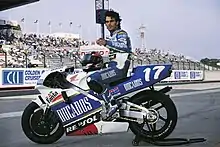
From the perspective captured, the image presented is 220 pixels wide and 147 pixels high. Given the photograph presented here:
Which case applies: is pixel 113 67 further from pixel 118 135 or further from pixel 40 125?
pixel 118 135

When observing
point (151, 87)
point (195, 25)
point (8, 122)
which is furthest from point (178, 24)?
point (8, 122)

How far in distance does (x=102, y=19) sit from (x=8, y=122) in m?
3.65

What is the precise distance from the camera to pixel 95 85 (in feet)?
Result: 16.6

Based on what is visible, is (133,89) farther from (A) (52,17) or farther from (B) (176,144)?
(A) (52,17)

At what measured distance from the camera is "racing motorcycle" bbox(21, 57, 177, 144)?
5.12m

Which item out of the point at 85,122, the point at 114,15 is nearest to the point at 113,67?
the point at 114,15

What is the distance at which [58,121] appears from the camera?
525 cm

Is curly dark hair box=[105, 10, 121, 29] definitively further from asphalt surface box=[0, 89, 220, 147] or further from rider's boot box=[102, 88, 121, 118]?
asphalt surface box=[0, 89, 220, 147]

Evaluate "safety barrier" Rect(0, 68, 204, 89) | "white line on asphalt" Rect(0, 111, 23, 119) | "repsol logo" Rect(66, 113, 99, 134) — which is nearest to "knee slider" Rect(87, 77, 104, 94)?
"repsol logo" Rect(66, 113, 99, 134)

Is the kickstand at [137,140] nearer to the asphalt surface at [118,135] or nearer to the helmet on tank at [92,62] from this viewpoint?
the asphalt surface at [118,135]

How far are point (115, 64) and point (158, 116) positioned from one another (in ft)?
2.59

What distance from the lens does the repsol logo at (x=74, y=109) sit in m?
5.11

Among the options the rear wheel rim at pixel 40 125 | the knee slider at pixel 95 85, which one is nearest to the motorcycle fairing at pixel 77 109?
the knee slider at pixel 95 85

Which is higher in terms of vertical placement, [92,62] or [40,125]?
[92,62]
